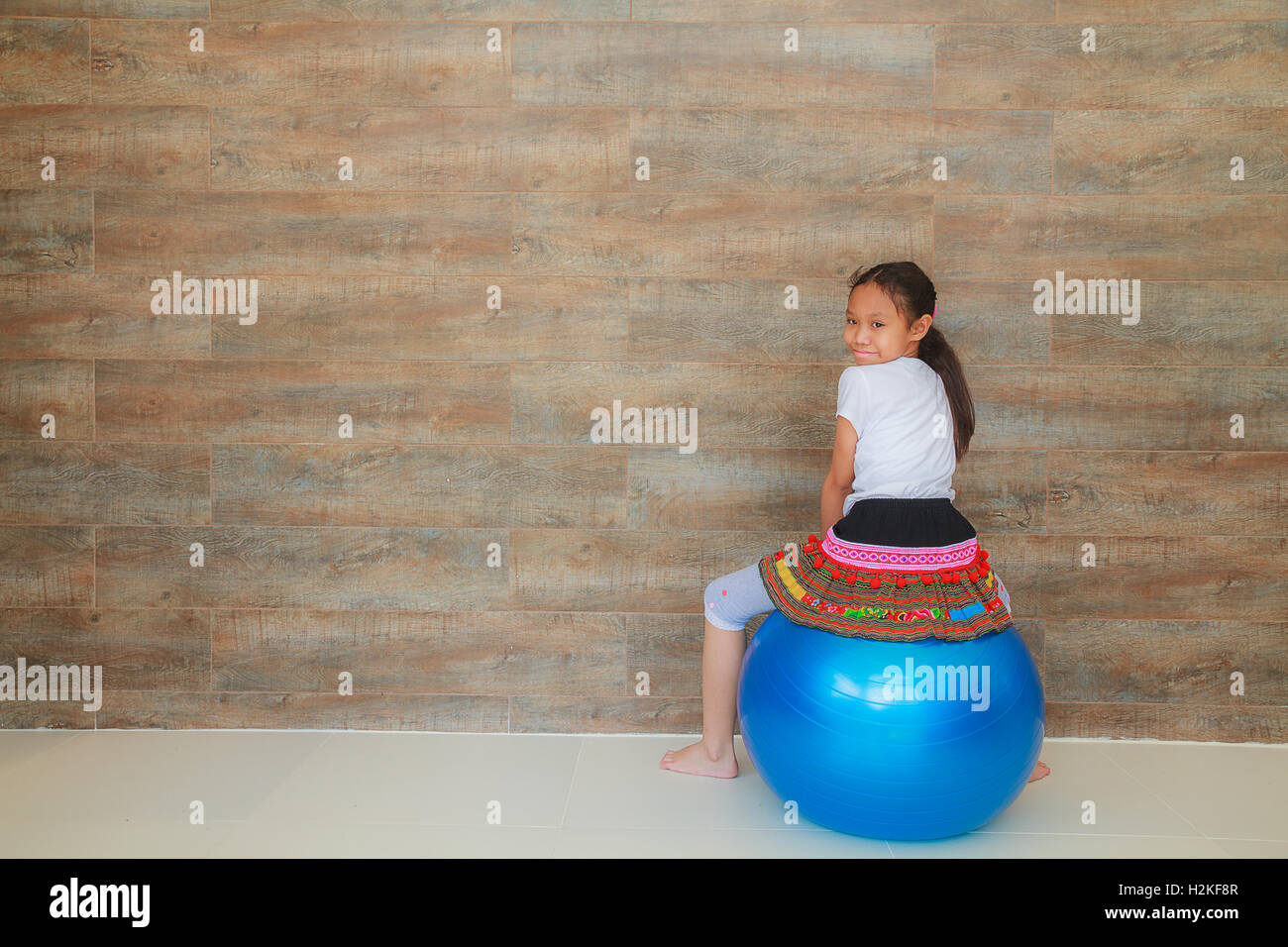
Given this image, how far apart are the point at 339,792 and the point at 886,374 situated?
5.61ft

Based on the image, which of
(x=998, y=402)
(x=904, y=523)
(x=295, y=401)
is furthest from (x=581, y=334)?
(x=998, y=402)

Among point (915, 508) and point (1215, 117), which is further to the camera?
point (1215, 117)

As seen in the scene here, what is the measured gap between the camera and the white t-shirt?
2180mm

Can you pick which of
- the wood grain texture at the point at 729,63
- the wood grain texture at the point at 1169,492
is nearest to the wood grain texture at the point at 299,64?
the wood grain texture at the point at 729,63

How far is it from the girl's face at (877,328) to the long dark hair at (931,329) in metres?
0.02

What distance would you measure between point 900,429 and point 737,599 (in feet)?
1.88

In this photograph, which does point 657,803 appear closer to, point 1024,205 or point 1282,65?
point 1024,205

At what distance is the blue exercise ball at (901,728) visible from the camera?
197 centimetres

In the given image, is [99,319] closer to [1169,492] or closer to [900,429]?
[900,429]

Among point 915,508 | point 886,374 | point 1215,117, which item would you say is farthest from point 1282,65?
point 915,508

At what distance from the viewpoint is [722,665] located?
7.91ft

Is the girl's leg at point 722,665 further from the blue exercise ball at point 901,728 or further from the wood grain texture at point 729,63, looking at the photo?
the wood grain texture at point 729,63

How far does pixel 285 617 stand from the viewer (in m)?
2.82

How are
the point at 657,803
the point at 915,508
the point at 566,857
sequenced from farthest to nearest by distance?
the point at 657,803, the point at 915,508, the point at 566,857
